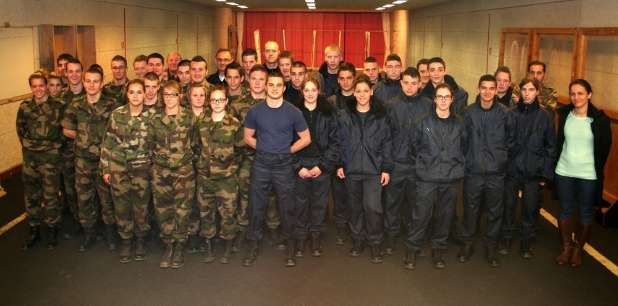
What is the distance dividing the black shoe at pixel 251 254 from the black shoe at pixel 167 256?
2.14ft

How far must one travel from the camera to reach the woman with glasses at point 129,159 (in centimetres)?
489

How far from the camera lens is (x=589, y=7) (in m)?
7.35

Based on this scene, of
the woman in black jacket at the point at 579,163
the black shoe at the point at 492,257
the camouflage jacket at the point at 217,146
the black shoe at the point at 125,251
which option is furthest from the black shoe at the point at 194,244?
the woman in black jacket at the point at 579,163

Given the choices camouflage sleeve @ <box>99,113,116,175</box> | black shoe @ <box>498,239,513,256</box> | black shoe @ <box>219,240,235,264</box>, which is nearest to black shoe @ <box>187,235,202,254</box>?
black shoe @ <box>219,240,235,264</box>

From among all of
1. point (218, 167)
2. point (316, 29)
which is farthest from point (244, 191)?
point (316, 29)

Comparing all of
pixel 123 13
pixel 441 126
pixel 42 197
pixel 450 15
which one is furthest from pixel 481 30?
pixel 42 197

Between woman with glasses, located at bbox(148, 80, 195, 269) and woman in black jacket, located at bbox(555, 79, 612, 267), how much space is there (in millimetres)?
3313

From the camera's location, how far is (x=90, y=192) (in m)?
5.32

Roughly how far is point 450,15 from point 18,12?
1150 cm

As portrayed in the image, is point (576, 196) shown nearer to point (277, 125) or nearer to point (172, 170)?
point (277, 125)

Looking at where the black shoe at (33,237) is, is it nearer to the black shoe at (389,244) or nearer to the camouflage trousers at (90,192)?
the camouflage trousers at (90,192)

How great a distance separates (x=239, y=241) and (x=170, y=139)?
46.8 inches

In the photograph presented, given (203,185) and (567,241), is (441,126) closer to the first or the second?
(567,241)

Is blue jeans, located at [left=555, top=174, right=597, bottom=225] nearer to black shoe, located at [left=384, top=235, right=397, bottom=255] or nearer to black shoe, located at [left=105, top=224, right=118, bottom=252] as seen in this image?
black shoe, located at [left=384, top=235, right=397, bottom=255]
